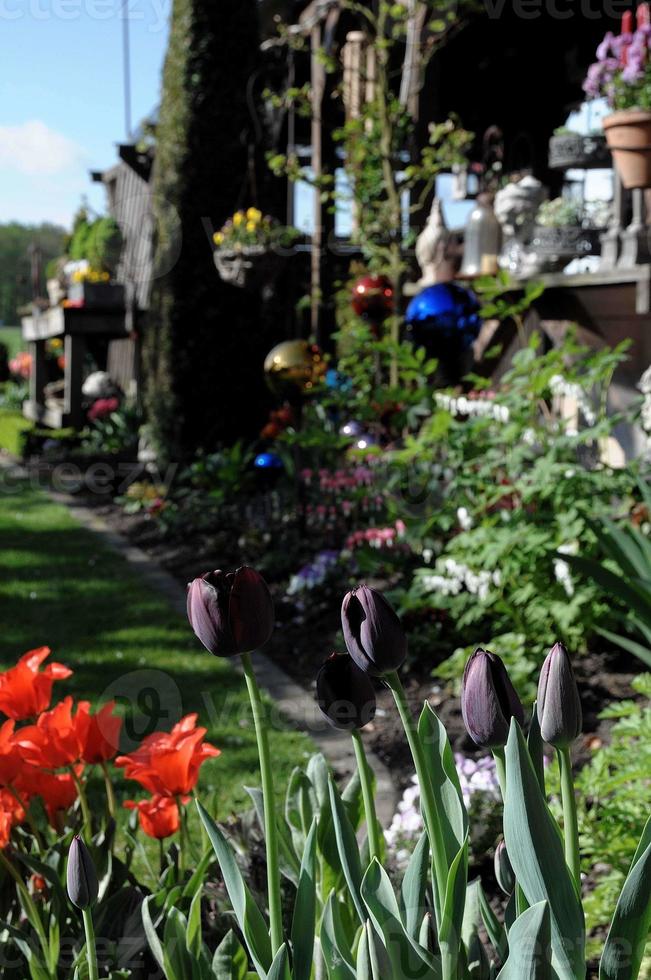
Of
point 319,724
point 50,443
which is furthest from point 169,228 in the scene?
point 319,724

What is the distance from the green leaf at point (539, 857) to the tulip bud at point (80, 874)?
400mm

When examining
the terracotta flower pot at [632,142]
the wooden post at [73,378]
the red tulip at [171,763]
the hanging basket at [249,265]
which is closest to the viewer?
the red tulip at [171,763]

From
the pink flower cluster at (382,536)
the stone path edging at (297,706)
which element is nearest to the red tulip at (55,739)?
the stone path edging at (297,706)

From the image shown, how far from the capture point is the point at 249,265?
21.6 feet

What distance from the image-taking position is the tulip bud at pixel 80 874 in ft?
3.07

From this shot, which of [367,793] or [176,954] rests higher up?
[367,793]

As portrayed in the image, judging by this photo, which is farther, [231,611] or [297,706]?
[297,706]

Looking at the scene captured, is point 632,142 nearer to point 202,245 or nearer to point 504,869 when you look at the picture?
point 504,869

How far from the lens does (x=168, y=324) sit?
7160mm

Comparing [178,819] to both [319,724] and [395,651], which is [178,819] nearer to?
[395,651]

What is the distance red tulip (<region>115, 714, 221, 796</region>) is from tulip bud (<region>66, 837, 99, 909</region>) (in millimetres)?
238

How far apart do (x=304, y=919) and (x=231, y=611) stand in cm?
32

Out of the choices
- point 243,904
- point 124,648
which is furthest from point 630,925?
point 124,648

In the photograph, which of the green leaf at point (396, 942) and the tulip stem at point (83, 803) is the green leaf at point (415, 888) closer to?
the green leaf at point (396, 942)
